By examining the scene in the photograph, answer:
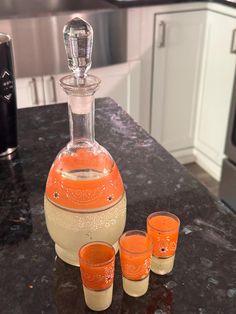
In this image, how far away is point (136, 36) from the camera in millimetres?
2018

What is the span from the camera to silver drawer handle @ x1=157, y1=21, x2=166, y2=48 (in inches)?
80.6

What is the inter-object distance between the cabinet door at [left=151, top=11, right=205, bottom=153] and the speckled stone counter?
3.71ft

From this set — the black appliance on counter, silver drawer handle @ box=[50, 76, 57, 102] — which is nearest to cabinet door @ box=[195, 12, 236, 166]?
the black appliance on counter

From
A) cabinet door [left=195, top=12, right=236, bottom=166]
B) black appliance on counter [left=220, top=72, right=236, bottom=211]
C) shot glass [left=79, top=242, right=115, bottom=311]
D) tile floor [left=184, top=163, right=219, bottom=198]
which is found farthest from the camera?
tile floor [left=184, top=163, right=219, bottom=198]

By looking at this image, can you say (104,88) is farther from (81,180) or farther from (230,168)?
(81,180)

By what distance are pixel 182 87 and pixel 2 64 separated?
146 centimetres

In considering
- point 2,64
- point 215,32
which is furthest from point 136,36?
point 2,64

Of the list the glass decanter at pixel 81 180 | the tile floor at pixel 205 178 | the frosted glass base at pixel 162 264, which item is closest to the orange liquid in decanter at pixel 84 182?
the glass decanter at pixel 81 180

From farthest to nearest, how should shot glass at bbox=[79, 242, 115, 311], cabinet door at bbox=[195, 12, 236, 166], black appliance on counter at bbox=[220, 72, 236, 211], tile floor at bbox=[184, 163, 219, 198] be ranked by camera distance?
1. tile floor at bbox=[184, 163, 219, 198]
2. cabinet door at bbox=[195, 12, 236, 166]
3. black appliance on counter at bbox=[220, 72, 236, 211]
4. shot glass at bbox=[79, 242, 115, 311]

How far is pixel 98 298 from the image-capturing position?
568 millimetres

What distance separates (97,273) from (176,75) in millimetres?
1777

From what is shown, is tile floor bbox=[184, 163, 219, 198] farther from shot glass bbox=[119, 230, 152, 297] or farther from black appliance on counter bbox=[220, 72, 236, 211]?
shot glass bbox=[119, 230, 152, 297]

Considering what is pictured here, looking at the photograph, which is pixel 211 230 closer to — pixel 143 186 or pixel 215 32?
pixel 143 186

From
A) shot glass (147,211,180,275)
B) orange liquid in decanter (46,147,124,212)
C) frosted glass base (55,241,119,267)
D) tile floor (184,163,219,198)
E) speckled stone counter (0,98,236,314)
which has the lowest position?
tile floor (184,163,219,198)
